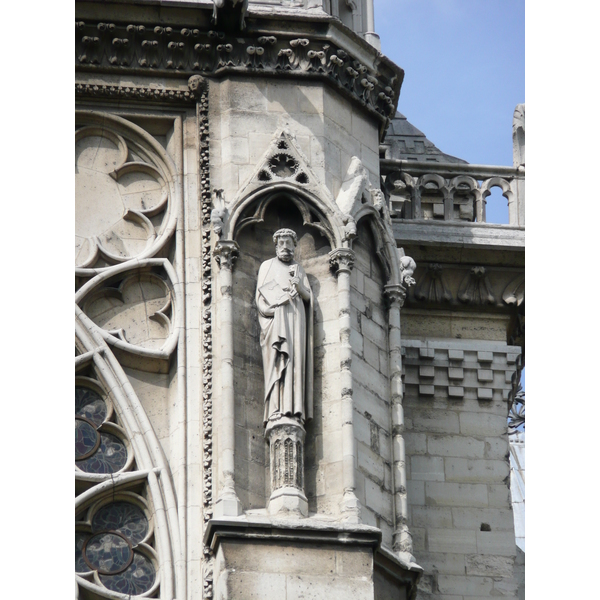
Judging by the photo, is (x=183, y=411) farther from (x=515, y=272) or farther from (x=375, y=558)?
(x=515, y=272)

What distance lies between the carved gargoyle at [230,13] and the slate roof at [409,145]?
292cm

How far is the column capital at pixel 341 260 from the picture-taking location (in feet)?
66.4

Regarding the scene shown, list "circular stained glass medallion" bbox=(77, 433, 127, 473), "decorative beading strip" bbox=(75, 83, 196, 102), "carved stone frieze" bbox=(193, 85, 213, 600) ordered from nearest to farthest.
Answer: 1. "carved stone frieze" bbox=(193, 85, 213, 600)
2. "circular stained glass medallion" bbox=(77, 433, 127, 473)
3. "decorative beading strip" bbox=(75, 83, 196, 102)

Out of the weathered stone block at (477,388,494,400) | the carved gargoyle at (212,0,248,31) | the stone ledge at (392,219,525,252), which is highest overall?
the carved gargoyle at (212,0,248,31)

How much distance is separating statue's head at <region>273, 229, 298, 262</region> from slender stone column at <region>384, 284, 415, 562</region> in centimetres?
104

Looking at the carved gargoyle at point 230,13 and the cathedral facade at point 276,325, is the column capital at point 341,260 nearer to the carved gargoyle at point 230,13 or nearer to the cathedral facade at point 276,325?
the cathedral facade at point 276,325

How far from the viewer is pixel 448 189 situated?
23172 millimetres

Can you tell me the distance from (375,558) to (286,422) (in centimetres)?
124

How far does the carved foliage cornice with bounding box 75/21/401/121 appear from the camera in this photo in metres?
21.4

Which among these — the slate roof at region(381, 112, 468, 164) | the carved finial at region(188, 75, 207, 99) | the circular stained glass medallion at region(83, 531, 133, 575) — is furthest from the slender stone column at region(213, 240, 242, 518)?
the slate roof at region(381, 112, 468, 164)

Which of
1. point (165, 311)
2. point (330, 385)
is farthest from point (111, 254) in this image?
point (330, 385)

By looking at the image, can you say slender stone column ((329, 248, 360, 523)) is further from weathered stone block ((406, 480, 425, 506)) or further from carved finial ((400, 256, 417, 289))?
weathered stone block ((406, 480, 425, 506))

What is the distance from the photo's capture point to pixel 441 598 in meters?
21.3

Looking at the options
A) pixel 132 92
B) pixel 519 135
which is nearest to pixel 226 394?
pixel 132 92
